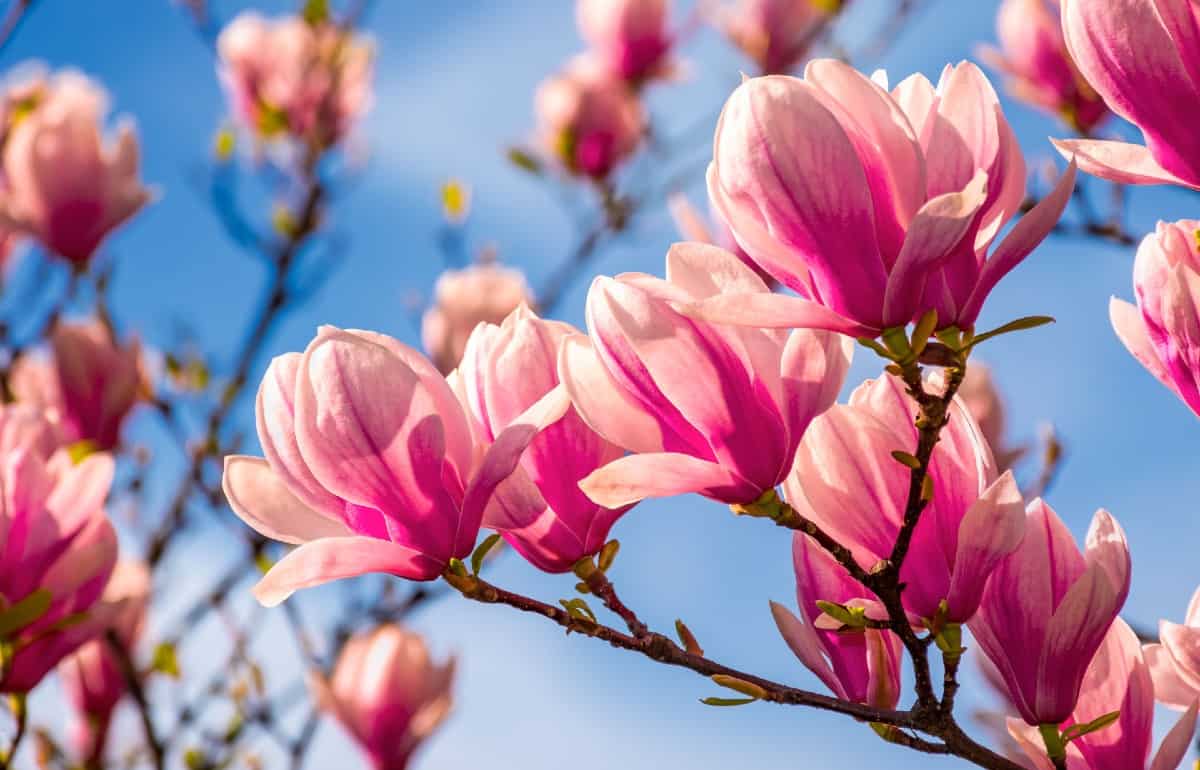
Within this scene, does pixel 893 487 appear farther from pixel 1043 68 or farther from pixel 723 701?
pixel 1043 68

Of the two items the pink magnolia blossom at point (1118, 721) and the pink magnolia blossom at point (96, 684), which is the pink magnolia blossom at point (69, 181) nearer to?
the pink magnolia blossom at point (96, 684)

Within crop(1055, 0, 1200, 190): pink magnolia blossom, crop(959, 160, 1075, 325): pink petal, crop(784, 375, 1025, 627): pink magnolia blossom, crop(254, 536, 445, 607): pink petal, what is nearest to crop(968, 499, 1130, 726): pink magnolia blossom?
crop(784, 375, 1025, 627): pink magnolia blossom

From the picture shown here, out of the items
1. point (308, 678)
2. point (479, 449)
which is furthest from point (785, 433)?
point (308, 678)

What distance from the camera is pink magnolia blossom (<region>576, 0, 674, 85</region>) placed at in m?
4.54

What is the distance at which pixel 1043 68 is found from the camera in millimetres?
2756

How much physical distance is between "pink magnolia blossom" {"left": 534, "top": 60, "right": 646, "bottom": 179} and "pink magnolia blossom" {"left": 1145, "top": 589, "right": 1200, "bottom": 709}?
332 centimetres

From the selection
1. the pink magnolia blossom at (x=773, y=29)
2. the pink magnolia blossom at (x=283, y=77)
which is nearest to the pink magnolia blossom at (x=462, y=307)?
the pink magnolia blossom at (x=283, y=77)

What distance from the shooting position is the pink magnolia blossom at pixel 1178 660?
36.4 inches

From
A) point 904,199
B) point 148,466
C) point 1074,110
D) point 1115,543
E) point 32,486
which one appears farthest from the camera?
point 148,466

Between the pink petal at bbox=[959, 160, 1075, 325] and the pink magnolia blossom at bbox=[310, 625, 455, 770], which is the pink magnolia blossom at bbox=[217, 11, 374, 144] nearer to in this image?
the pink magnolia blossom at bbox=[310, 625, 455, 770]

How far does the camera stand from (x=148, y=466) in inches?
131

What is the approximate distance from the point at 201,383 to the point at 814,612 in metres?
2.79

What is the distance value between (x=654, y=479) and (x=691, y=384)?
0.07m

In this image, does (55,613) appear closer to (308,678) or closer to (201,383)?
(308,678)
